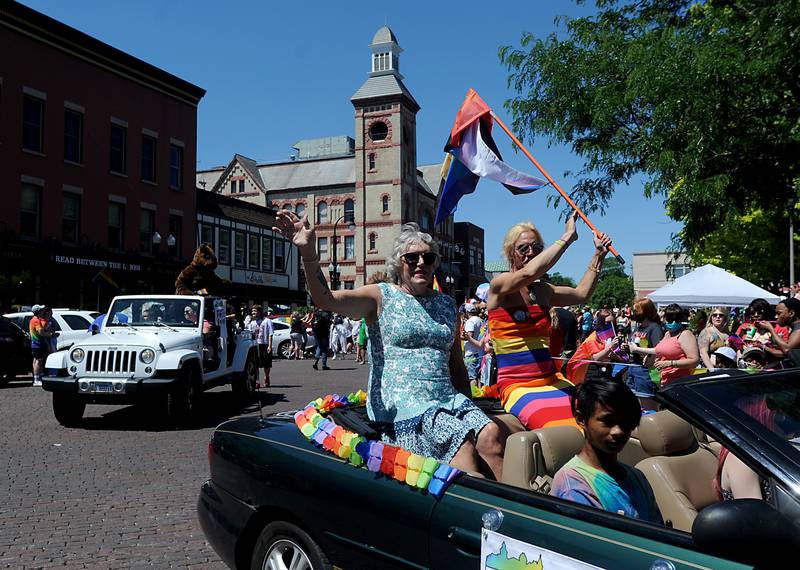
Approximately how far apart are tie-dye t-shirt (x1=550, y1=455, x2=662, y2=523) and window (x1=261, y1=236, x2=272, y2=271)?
159ft

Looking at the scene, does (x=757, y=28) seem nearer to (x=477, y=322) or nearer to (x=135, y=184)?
(x=477, y=322)

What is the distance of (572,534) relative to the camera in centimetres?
241

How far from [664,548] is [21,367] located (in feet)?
58.2

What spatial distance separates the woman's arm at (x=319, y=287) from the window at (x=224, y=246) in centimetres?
4250

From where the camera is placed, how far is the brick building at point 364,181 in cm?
7625

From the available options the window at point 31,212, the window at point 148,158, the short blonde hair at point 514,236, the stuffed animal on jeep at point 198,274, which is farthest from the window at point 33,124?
the short blonde hair at point 514,236

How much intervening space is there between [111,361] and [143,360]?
43 centimetres

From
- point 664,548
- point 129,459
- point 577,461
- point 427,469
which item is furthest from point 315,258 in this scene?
point 129,459

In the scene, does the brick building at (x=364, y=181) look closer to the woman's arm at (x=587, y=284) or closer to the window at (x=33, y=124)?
the window at (x=33, y=124)

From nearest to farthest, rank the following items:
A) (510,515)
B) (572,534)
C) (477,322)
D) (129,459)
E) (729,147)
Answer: (572,534) < (510,515) < (129,459) < (729,147) < (477,322)

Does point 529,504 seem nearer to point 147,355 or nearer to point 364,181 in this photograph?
point 147,355

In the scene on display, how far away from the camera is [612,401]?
2836 mm

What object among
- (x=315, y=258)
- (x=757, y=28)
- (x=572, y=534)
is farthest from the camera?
(x=757, y=28)

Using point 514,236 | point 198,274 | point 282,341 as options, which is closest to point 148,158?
point 282,341
